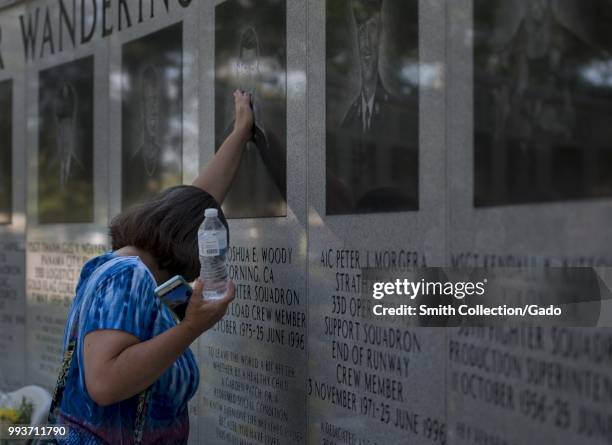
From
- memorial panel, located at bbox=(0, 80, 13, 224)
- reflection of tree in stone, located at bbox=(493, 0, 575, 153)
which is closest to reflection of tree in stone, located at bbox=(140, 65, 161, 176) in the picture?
memorial panel, located at bbox=(0, 80, 13, 224)

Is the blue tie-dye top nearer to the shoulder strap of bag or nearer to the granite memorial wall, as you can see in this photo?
the shoulder strap of bag

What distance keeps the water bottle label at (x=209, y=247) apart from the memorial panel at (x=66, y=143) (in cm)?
356

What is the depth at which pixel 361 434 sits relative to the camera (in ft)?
13.7

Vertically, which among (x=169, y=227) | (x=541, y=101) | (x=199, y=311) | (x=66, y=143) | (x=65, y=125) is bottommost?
(x=199, y=311)

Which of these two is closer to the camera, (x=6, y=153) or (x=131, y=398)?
(x=131, y=398)

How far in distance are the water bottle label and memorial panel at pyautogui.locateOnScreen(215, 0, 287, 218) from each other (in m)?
1.25

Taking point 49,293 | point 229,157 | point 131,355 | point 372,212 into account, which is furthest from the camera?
point 49,293

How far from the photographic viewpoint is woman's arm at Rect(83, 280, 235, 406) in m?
3.46

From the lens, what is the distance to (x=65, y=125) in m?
7.49

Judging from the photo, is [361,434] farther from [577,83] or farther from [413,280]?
[577,83]

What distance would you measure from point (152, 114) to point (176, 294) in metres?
2.87

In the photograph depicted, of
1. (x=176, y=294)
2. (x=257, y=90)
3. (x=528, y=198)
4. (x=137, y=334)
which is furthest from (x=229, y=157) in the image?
(x=528, y=198)

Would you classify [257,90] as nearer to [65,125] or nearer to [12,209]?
[65,125]

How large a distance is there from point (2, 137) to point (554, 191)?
6.50 metres
